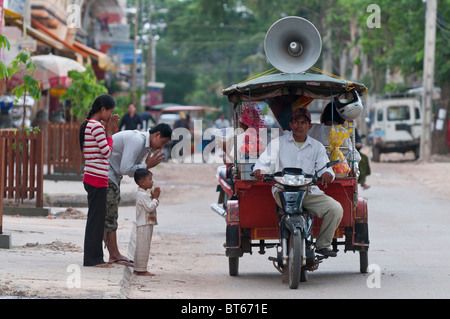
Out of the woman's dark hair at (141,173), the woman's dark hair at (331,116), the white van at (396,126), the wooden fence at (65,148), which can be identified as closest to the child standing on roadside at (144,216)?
the woman's dark hair at (141,173)

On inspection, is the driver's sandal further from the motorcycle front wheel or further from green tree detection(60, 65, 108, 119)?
green tree detection(60, 65, 108, 119)

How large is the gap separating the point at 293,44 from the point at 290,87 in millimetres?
548

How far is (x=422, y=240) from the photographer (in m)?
12.9

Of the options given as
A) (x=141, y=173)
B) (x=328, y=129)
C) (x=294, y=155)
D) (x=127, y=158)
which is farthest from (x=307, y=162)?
(x=127, y=158)

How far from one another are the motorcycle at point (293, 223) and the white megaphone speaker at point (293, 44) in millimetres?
1599

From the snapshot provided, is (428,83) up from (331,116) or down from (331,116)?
up

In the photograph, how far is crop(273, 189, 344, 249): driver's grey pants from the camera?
9.06 m

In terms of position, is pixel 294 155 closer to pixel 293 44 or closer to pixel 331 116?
pixel 331 116

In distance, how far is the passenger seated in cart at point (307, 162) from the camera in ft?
29.8

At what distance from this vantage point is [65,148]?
69.2 ft

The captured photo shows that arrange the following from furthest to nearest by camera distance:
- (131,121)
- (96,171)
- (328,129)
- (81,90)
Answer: (131,121), (81,90), (328,129), (96,171)
